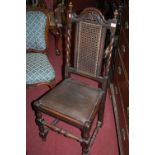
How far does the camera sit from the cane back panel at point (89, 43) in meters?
1.59

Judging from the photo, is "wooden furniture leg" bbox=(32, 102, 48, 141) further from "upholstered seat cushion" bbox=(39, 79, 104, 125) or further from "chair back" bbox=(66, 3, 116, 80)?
"chair back" bbox=(66, 3, 116, 80)

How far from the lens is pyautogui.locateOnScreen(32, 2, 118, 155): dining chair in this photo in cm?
155

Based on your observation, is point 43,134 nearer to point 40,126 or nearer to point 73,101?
point 40,126

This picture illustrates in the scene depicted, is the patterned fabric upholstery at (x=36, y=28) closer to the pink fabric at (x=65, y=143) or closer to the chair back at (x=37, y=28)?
the chair back at (x=37, y=28)

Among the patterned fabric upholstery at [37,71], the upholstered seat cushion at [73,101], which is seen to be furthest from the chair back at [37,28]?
the upholstered seat cushion at [73,101]

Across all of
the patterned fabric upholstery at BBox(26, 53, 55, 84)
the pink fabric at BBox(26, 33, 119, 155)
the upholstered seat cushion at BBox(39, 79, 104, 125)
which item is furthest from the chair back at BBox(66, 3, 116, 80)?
the pink fabric at BBox(26, 33, 119, 155)

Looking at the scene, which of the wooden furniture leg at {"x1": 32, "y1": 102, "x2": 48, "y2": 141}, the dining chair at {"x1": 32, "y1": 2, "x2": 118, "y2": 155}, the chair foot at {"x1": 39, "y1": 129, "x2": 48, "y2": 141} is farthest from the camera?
the chair foot at {"x1": 39, "y1": 129, "x2": 48, "y2": 141}

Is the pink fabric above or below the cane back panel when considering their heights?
below

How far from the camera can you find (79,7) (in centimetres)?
449

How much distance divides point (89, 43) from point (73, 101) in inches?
21.0

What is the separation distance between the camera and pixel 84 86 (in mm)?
1848

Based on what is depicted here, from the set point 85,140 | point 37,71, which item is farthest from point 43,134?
point 37,71
